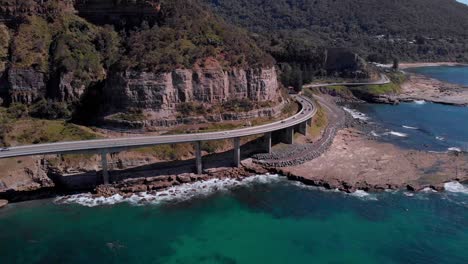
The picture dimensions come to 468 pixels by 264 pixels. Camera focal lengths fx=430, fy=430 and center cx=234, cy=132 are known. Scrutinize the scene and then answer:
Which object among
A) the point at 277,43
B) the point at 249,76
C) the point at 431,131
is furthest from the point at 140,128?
the point at 277,43

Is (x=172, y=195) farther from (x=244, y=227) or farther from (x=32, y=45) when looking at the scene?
(x=32, y=45)

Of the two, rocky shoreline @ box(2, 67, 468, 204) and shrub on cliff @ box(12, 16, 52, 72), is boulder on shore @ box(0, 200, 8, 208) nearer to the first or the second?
rocky shoreline @ box(2, 67, 468, 204)

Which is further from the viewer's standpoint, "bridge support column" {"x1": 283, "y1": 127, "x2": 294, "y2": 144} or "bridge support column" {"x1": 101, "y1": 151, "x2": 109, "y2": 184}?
"bridge support column" {"x1": 283, "y1": 127, "x2": 294, "y2": 144}

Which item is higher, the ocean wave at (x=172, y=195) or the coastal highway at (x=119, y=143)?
the coastal highway at (x=119, y=143)

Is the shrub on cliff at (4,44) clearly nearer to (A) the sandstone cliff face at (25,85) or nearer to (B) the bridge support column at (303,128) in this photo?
(A) the sandstone cliff face at (25,85)

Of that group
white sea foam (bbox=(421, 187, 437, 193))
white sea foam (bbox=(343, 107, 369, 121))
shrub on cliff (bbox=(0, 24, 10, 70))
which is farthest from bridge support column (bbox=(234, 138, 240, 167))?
white sea foam (bbox=(343, 107, 369, 121))

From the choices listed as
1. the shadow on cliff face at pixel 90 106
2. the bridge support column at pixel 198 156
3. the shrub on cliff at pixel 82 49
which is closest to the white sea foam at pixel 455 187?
the bridge support column at pixel 198 156
